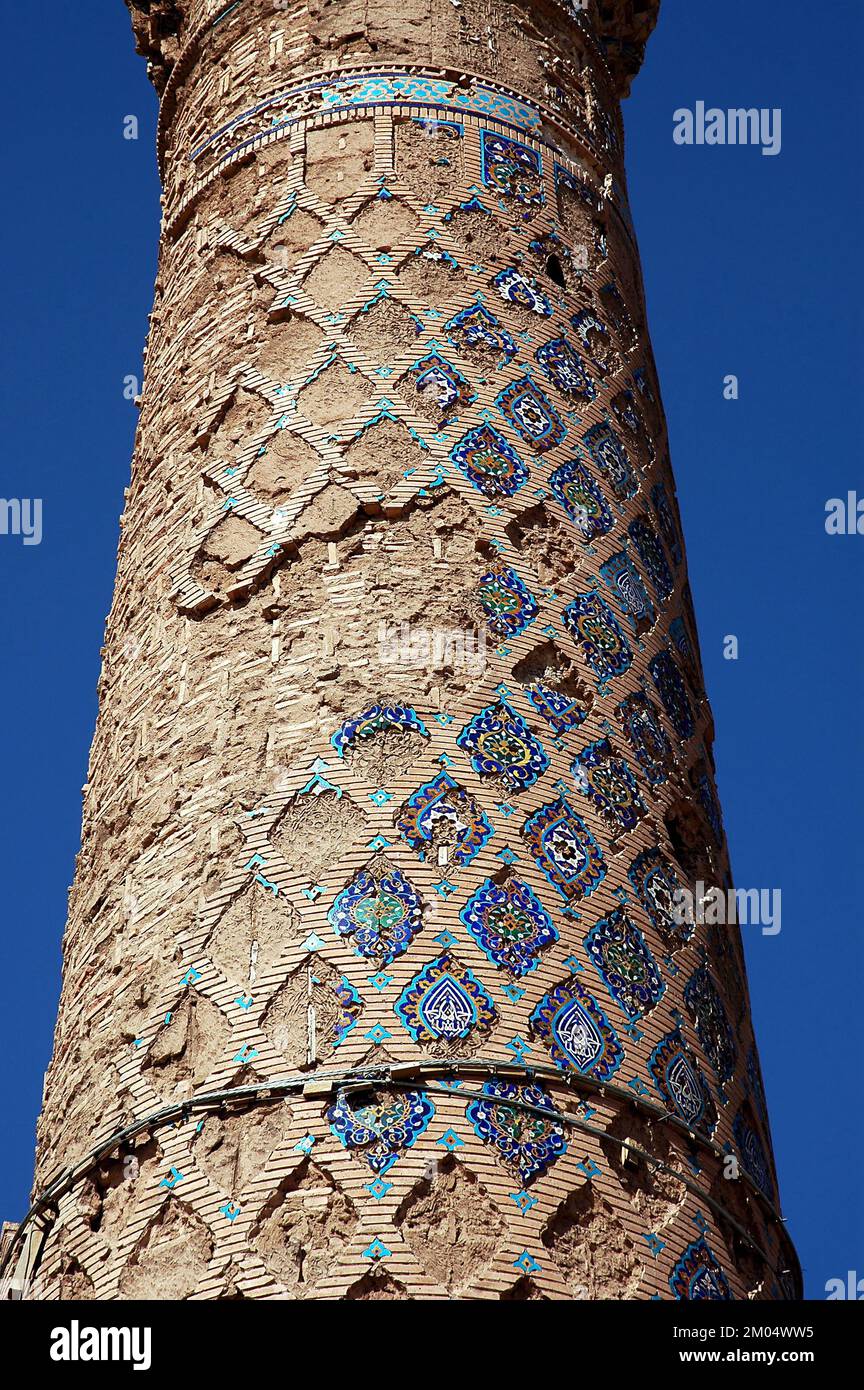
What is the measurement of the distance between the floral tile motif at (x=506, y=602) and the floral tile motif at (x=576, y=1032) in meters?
0.71

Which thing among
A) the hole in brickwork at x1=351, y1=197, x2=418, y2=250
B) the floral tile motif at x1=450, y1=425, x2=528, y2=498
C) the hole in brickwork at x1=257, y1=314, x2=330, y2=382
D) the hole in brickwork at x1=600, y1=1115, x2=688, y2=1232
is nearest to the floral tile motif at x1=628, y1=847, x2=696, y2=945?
the hole in brickwork at x1=600, y1=1115, x2=688, y2=1232

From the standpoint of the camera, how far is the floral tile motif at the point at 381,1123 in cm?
366

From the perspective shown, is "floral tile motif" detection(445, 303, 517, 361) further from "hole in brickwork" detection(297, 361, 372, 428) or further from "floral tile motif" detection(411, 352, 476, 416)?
"hole in brickwork" detection(297, 361, 372, 428)

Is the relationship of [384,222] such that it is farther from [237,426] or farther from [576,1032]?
[576,1032]

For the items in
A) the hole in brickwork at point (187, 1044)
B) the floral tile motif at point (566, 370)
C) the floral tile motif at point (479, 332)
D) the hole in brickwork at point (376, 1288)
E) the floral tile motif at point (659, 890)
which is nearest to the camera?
the hole in brickwork at point (376, 1288)

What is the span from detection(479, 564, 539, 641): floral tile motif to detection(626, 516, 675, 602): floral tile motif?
44cm

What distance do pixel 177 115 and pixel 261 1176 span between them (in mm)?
3133

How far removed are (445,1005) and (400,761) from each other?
479 millimetres

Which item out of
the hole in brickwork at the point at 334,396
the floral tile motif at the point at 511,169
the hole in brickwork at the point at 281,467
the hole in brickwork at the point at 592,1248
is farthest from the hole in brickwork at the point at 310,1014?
the floral tile motif at the point at 511,169

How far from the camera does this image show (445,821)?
13.3 feet

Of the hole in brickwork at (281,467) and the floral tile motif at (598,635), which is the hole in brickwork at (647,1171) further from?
the hole in brickwork at (281,467)

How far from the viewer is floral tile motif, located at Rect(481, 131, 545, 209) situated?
516 cm
